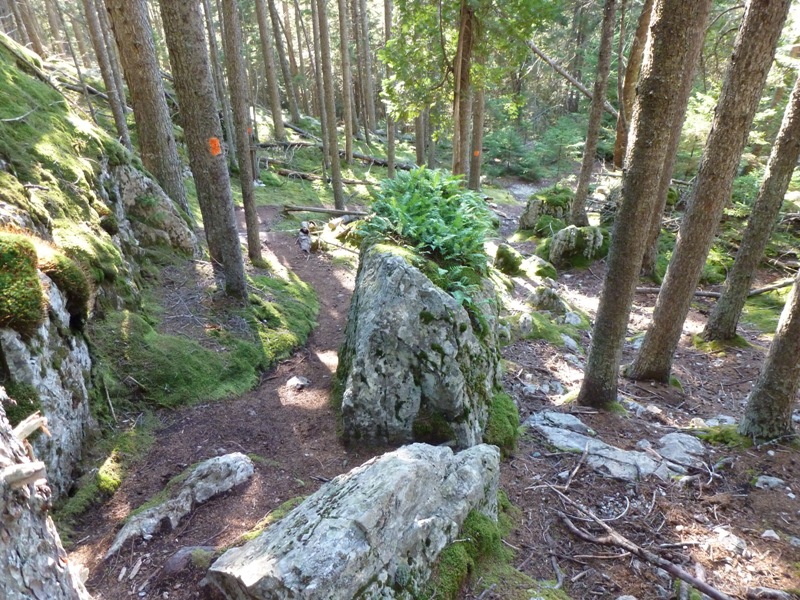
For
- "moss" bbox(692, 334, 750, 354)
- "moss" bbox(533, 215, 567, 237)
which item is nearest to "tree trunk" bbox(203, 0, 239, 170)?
"moss" bbox(533, 215, 567, 237)

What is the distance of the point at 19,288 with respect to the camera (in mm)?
3875

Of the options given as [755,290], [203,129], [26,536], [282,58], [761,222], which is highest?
[282,58]

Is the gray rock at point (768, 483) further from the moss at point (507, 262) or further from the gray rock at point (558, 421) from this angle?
the moss at point (507, 262)

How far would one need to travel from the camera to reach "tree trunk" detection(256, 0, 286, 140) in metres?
16.7

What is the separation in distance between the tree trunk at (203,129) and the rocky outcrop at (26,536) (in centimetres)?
583

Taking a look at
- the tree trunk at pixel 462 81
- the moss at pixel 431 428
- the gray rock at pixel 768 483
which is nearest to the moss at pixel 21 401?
the moss at pixel 431 428

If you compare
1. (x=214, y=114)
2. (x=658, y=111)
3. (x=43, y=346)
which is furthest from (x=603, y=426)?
(x=214, y=114)

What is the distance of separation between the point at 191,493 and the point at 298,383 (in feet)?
9.27

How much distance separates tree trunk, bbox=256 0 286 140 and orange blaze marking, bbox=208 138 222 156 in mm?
12048

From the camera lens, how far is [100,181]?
24.6 feet

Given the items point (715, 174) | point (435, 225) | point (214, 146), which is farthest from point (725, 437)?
point (214, 146)

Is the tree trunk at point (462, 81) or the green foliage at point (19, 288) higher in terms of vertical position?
the tree trunk at point (462, 81)

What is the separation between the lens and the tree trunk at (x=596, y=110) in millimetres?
11922

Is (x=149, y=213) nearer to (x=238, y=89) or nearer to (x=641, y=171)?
(x=238, y=89)
